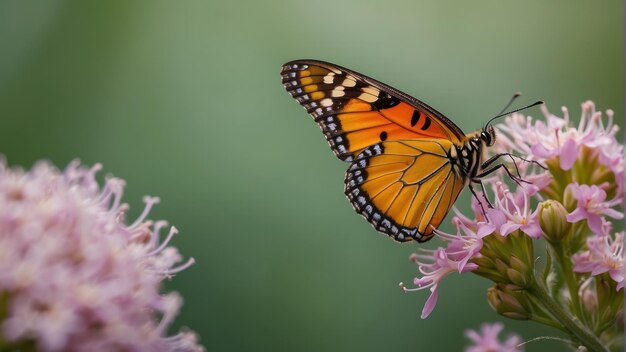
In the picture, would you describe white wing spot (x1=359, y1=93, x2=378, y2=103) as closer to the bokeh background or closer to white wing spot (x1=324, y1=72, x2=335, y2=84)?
white wing spot (x1=324, y1=72, x2=335, y2=84)

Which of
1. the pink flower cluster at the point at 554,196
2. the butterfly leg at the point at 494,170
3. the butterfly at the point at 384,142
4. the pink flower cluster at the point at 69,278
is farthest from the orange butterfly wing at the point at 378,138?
the pink flower cluster at the point at 69,278

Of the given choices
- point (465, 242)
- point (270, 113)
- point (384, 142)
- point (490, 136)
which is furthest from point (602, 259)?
point (270, 113)

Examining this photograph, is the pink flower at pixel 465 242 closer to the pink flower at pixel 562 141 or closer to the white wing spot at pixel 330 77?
the pink flower at pixel 562 141

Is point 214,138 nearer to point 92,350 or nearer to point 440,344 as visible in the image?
point 440,344

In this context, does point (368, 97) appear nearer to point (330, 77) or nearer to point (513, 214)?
point (330, 77)

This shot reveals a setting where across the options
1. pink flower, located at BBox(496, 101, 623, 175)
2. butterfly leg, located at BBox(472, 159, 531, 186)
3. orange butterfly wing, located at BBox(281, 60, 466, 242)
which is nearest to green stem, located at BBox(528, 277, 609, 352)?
butterfly leg, located at BBox(472, 159, 531, 186)
